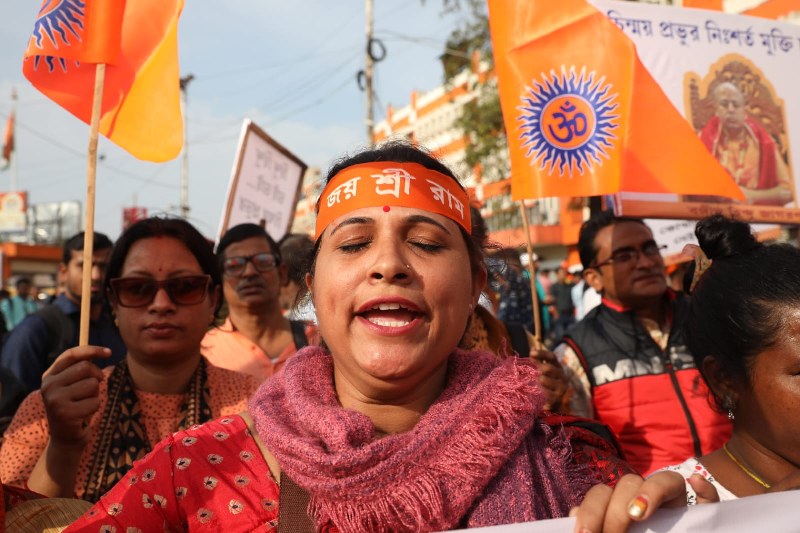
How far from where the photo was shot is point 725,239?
239 cm

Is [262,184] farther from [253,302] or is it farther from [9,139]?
[9,139]

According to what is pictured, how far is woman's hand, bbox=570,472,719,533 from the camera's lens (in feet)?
4.07

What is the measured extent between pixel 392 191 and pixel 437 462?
2.08 ft

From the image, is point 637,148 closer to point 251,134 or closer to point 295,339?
point 295,339

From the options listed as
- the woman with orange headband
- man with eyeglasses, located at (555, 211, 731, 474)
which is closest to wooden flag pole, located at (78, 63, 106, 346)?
the woman with orange headband

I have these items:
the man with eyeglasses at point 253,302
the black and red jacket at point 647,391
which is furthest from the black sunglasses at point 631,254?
the man with eyeglasses at point 253,302

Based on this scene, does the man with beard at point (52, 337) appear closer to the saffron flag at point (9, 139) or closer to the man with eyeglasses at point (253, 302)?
the man with eyeglasses at point (253, 302)

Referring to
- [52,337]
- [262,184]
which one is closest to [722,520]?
[52,337]

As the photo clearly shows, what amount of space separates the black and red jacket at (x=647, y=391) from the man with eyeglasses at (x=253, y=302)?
161cm

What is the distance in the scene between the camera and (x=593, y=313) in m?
3.66

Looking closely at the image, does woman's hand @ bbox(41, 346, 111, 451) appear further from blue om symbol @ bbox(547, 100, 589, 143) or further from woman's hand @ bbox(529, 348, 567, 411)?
blue om symbol @ bbox(547, 100, 589, 143)

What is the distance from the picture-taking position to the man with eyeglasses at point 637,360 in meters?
3.19

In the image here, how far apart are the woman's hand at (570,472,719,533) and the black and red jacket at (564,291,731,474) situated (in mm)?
1866

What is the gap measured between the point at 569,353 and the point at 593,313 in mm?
262
